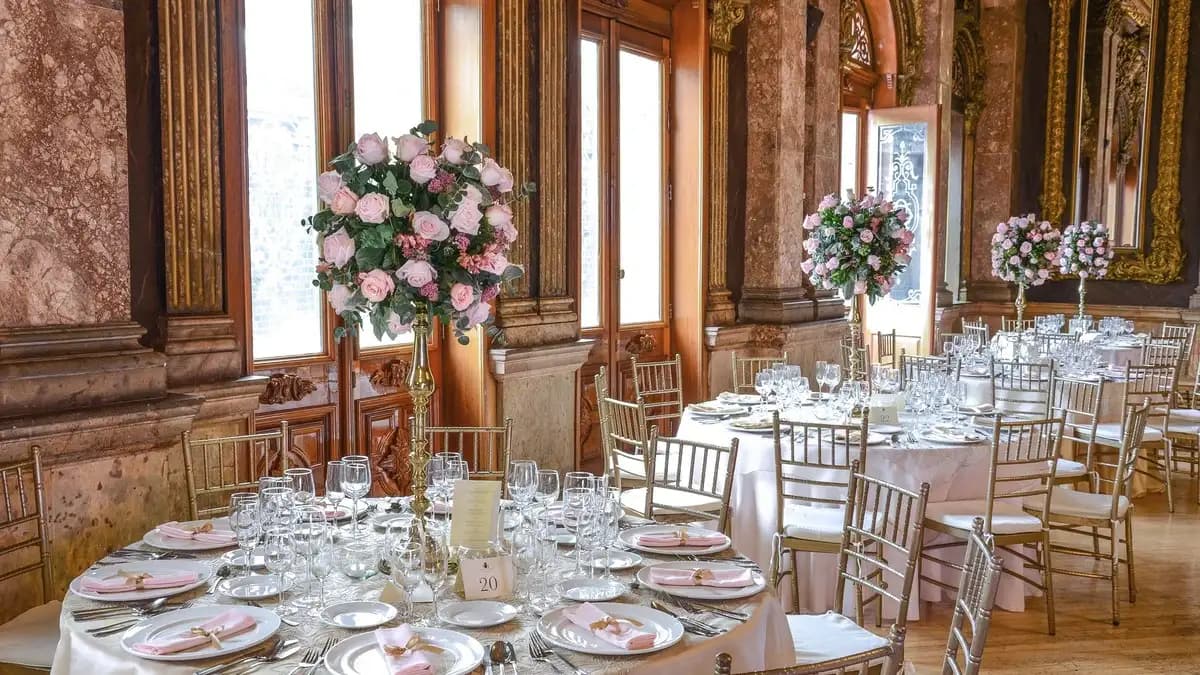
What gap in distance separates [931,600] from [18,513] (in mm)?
3961

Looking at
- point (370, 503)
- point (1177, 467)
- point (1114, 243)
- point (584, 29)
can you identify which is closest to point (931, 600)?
point (370, 503)

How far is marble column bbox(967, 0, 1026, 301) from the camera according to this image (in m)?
11.5

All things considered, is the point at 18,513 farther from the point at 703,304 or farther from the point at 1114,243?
the point at 1114,243

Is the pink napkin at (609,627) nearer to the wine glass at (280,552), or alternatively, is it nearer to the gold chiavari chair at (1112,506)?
the wine glass at (280,552)

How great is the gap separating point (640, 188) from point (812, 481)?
3525mm

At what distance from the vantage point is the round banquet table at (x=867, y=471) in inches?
178

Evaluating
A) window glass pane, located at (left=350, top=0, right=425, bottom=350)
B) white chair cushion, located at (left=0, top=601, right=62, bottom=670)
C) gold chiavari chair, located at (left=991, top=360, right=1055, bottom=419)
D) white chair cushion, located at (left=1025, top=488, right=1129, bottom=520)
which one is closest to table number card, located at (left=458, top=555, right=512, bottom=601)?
white chair cushion, located at (left=0, top=601, right=62, bottom=670)

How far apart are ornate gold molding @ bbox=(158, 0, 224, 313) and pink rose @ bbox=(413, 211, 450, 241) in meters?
1.80

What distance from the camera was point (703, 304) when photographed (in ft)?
24.3

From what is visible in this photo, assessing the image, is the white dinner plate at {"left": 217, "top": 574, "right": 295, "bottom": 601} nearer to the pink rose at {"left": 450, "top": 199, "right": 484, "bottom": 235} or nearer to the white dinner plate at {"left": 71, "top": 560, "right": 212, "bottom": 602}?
the white dinner plate at {"left": 71, "top": 560, "right": 212, "bottom": 602}

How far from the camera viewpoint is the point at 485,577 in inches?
97.7

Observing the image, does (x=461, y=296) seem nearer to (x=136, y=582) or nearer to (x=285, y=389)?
(x=136, y=582)

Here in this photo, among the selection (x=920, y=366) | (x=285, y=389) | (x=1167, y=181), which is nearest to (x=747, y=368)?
(x=920, y=366)

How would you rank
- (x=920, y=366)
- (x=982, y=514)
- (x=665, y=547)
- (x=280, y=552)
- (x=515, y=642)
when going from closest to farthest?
(x=515, y=642), (x=280, y=552), (x=665, y=547), (x=982, y=514), (x=920, y=366)
